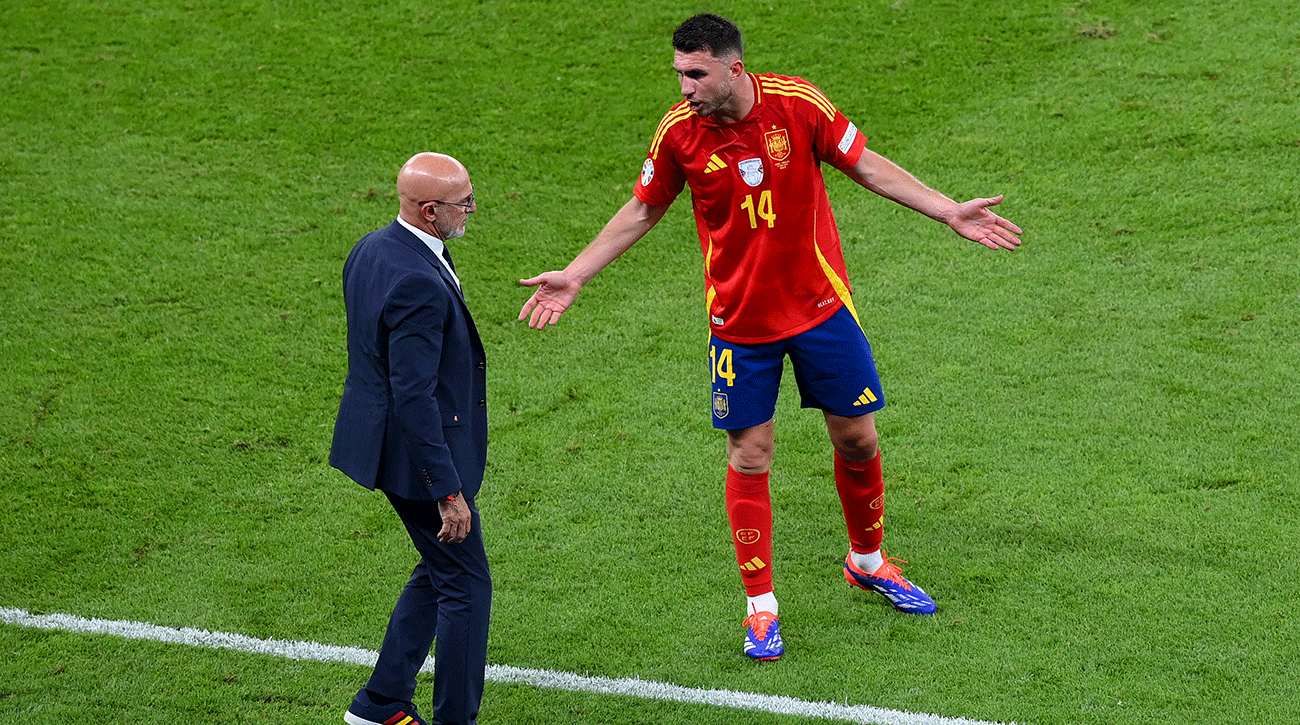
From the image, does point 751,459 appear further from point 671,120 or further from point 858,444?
point 671,120

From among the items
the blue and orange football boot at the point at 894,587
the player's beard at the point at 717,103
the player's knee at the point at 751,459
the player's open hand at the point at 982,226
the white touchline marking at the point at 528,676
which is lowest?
the white touchline marking at the point at 528,676

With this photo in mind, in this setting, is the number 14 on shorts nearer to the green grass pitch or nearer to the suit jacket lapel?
the green grass pitch

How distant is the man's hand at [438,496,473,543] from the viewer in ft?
12.9

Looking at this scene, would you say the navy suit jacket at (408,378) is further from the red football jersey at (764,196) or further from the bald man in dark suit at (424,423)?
the red football jersey at (764,196)

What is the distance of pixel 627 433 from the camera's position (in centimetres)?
639

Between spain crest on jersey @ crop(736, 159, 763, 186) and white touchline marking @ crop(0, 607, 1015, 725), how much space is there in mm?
1785

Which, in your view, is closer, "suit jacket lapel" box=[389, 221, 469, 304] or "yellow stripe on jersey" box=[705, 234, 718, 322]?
"suit jacket lapel" box=[389, 221, 469, 304]

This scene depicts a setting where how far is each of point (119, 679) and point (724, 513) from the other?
2.52 meters

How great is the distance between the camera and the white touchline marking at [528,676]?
14.5 feet

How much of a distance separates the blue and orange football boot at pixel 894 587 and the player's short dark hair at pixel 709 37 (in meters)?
2.05

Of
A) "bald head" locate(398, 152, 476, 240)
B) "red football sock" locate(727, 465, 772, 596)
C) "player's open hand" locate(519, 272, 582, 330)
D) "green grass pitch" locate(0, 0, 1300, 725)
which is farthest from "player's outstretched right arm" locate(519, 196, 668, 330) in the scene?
"green grass pitch" locate(0, 0, 1300, 725)

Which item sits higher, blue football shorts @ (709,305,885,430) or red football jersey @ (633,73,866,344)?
red football jersey @ (633,73,866,344)

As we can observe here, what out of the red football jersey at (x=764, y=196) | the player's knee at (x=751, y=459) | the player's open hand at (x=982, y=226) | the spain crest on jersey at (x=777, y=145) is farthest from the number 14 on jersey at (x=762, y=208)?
the player's knee at (x=751, y=459)

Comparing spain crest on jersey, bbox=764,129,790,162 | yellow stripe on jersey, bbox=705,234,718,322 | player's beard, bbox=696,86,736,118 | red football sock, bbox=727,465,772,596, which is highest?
player's beard, bbox=696,86,736,118
